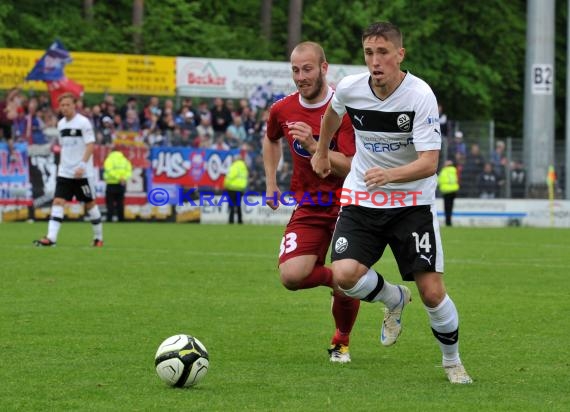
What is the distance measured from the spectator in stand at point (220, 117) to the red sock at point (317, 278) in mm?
24316

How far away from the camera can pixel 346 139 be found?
27.8ft

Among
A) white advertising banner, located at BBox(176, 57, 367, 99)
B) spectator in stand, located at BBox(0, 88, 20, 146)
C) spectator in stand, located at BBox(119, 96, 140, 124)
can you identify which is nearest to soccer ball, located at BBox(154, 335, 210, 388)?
spectator in stand, located at BBox(0, 88, 20, 146)

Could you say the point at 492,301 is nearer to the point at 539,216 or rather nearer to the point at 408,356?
the point at 408,356

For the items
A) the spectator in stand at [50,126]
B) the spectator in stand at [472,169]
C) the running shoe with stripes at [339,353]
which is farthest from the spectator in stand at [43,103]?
the running shoe with stripes at [339,353]

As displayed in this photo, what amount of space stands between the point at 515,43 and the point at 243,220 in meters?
23.2

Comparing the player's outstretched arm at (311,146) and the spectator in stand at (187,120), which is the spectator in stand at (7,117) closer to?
the spectator in stand at (187,120)

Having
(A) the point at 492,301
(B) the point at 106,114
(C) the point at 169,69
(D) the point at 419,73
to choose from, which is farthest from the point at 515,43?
(A) the point at 492,301

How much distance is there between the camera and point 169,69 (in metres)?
33.4

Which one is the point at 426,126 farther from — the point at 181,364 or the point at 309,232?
the point at 181,364

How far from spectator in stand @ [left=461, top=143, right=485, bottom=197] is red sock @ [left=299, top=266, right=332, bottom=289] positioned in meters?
26.3

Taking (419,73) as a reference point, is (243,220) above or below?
below

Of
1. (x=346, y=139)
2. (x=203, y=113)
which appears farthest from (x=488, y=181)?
(x=346, y=139)

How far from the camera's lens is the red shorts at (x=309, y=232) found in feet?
28.3

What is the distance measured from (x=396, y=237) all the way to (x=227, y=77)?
27144 mm
